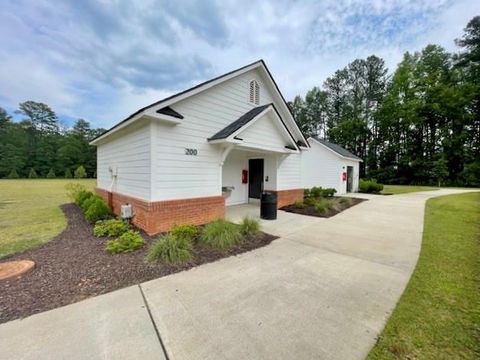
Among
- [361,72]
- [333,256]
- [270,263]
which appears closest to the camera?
[270,263]

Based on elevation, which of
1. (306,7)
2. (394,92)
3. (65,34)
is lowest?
Result: (65,34)

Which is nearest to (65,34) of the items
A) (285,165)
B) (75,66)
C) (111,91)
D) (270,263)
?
(75,66)

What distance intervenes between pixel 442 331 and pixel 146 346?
345 cm

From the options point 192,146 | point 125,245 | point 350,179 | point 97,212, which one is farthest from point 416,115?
point 97,212

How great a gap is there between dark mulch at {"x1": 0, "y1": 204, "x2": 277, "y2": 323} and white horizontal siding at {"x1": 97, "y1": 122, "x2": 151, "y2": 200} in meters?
1.88

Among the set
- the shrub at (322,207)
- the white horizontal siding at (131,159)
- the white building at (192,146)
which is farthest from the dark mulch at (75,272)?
the shrub at (322,207)

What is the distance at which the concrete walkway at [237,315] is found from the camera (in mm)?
2195

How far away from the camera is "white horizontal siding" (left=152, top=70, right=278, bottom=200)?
6250 mm

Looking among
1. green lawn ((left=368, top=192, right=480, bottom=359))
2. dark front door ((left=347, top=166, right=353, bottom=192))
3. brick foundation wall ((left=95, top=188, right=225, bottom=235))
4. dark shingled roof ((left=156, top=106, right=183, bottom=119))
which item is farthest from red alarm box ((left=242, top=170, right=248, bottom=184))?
dark front door ((left=347, top=166, right=353, bottom=192))

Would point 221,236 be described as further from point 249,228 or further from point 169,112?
point 169,112

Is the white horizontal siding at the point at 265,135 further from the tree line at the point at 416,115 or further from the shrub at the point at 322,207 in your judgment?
the tree line at the point at 416,115

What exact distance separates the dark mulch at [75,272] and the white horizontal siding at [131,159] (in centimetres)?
188

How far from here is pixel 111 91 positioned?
1457 centimetres

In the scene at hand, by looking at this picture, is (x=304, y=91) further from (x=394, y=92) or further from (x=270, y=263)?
(x=270, y=263)
